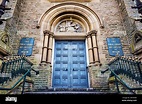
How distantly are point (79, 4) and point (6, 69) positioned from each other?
4.93 metres

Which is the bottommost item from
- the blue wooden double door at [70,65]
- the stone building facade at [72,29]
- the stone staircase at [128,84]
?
the stone staircase at [128,84]

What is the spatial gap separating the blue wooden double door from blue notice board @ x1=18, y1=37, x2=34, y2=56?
1111 mm

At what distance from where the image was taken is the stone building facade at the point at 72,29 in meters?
6.08

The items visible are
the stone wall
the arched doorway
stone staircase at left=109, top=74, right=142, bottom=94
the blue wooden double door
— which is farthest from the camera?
the stone wall

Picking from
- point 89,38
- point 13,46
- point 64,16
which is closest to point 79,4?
point 64,16

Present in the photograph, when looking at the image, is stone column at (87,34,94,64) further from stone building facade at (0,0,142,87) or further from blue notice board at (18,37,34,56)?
blue notice board at (18,37,34,56)

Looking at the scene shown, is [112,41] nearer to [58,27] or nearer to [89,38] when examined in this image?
[89,38]

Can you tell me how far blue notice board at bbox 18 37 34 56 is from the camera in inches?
244

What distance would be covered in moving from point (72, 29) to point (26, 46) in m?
2.42

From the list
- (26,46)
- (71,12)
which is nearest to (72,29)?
(71,12)

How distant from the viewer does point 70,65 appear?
247 inches

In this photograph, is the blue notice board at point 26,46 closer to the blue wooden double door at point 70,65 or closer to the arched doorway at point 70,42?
the arched doorway at point 70,42

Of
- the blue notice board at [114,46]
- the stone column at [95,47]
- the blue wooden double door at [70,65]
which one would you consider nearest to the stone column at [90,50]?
the stone column at [95,47]

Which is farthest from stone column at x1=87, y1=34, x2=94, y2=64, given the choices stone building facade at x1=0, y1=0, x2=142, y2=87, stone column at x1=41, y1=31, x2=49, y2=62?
stone column at x1=41, y1=31, x2=49, y2=62
